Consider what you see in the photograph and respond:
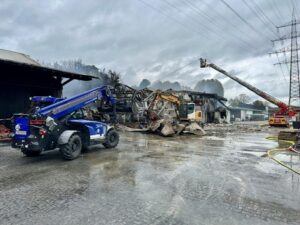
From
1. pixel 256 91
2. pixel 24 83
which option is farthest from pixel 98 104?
pixel 256 91

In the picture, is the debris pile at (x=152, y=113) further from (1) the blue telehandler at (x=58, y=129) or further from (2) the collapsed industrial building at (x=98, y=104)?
(1) the blue telehandler at (x=58, y=129)

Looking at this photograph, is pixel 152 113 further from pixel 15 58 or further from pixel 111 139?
pixel 15 58

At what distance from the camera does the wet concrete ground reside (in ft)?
15.3

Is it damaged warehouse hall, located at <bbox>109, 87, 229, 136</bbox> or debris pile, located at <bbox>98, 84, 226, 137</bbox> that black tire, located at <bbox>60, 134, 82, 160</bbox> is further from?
damaged warehouse hall, located at <bbox>109, 87, 229, 136</bbox>

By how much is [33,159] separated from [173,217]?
6.82m

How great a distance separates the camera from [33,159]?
9.78m

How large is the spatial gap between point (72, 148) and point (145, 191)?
448 centimetres

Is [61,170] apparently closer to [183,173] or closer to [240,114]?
[183,173]

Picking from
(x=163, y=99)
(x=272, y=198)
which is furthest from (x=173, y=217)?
(x=163, y=99)

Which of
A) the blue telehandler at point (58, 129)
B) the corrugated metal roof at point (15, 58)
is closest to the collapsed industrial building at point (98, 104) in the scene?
the corrugated metal roof at point (15, 58)

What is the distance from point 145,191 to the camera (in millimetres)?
6082

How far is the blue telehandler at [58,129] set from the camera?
9039 mm

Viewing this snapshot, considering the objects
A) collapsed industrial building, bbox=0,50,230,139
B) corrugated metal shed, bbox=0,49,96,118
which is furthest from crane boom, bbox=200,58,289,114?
corrugated metal shed, bbox=0,49,96,118

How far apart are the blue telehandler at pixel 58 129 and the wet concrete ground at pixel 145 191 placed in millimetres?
512
